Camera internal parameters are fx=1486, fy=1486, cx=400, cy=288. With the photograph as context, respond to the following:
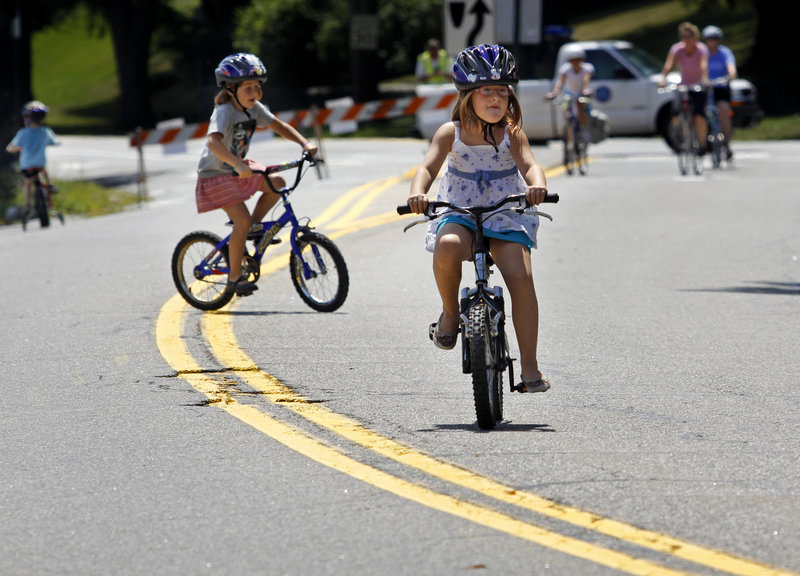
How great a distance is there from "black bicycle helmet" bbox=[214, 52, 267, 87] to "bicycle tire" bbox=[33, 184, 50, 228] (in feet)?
32.5

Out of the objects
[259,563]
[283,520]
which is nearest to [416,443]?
[283,520]

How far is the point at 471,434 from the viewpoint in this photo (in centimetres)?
617

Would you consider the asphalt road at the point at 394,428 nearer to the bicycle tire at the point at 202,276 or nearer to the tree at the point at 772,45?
the bicycle tire at the point at 202,276

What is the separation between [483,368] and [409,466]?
0.61 meters

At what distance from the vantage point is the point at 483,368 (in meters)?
6.04

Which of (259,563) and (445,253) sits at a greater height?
(445,253)

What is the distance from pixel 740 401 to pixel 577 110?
46.0 ft

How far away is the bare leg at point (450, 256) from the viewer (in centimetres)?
634

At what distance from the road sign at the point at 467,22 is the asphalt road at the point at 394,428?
9.26m

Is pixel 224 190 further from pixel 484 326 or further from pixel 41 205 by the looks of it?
pixel 41 205

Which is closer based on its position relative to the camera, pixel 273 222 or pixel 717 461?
pixel 717 461

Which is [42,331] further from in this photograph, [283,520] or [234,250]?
[283,520]

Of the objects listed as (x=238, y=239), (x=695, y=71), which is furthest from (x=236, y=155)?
(x=695, y=71)

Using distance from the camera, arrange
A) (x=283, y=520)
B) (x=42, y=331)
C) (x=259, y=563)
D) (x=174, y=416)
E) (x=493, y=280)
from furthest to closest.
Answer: (x=493, y=280), (x=42, y=331), (x=174, y=416), (x=283, y=520), (x=259, y=563)
